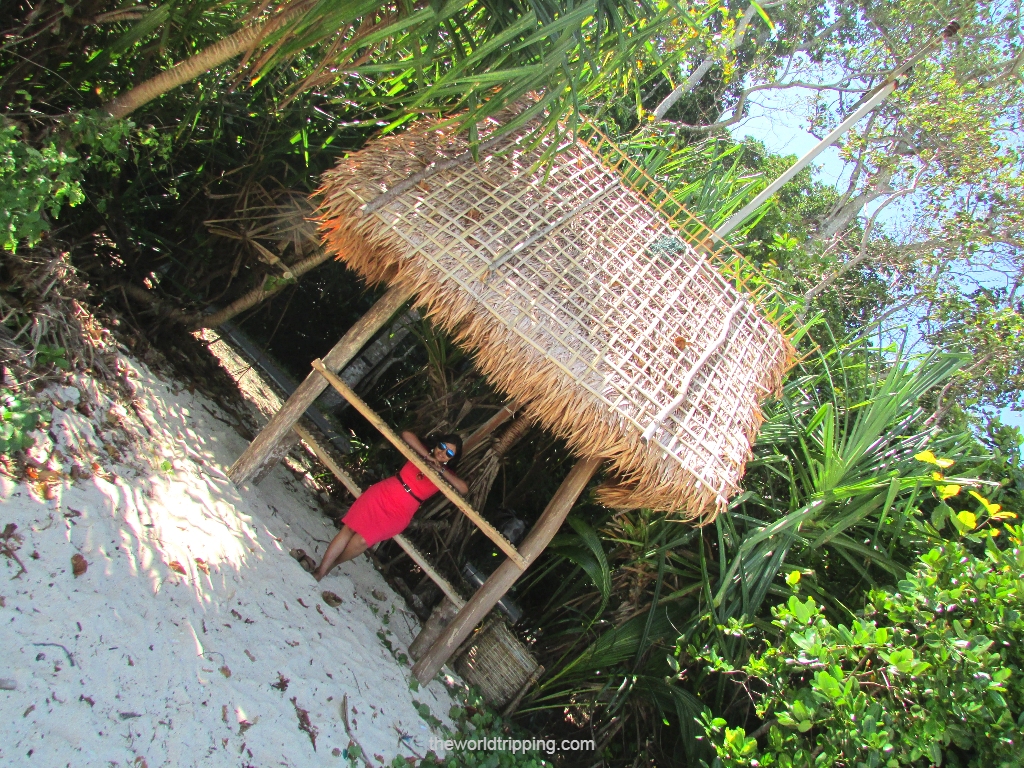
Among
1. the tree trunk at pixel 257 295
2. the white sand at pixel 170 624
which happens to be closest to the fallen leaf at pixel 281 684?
the white sand at pixel 170 624

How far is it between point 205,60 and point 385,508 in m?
2.16

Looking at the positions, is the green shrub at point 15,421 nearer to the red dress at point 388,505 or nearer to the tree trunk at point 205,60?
the tree trunk at point 205,60

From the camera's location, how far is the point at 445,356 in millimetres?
4281

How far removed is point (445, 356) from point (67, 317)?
2041 mm

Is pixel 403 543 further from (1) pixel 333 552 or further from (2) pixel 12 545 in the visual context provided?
(2) pixel 12 545

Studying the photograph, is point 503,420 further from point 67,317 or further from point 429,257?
point 67,317

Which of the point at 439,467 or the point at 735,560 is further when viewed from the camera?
the point at 735,560

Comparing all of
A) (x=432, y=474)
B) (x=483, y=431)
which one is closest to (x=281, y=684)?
(x=432, y=474)

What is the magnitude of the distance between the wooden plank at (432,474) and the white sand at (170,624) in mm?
770

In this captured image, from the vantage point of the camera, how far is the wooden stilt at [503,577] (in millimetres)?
3234

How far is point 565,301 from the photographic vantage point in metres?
2.88

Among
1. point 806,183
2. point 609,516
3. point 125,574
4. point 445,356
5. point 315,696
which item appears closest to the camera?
point 125,574

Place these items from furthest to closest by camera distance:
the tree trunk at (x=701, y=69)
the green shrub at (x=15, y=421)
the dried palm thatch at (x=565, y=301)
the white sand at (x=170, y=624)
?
the tree trunk at (x=701, y=69), the dried palm thatch at (x=565, y=301), the green shrub at (x=15, y=421), the white sand at (x=170, y=624)

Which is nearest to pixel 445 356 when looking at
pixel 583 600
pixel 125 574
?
pixel 583 600
